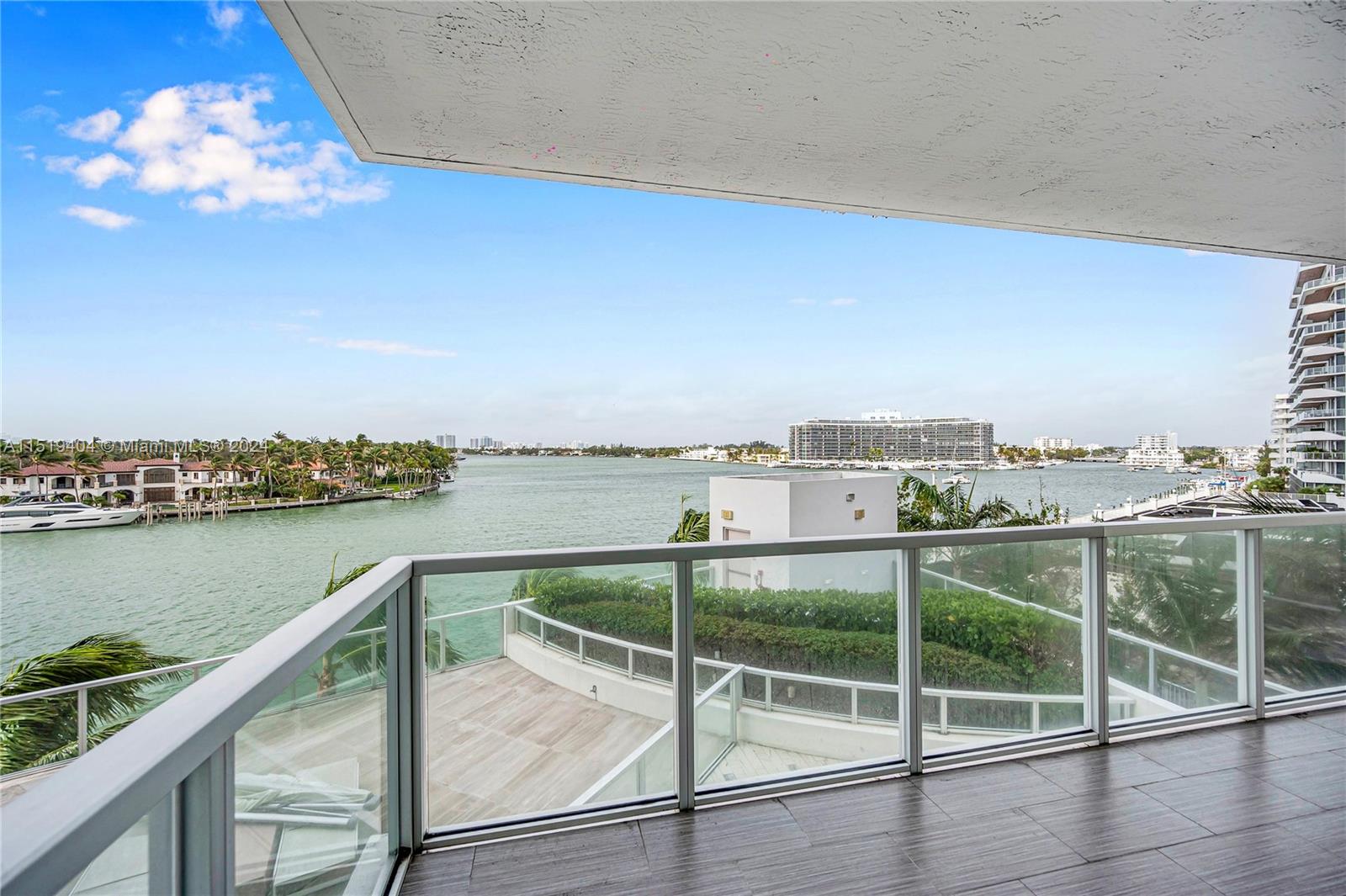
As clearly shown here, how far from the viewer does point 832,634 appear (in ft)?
8.03

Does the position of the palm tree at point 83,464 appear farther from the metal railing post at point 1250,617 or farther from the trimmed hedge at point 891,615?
the metal railing post at point 1250,617

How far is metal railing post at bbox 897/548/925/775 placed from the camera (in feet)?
8.16

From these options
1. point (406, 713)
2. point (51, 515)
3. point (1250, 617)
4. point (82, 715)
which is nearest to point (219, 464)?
point (51, 515)

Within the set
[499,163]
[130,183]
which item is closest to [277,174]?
[130,183]

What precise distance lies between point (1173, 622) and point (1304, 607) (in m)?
0.85

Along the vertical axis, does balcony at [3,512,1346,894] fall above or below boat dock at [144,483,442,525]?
above

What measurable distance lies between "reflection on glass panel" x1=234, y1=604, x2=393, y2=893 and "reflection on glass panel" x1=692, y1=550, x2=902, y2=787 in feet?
3.50

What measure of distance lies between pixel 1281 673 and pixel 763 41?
377 centimetres

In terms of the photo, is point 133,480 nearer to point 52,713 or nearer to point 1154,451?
point 52,713

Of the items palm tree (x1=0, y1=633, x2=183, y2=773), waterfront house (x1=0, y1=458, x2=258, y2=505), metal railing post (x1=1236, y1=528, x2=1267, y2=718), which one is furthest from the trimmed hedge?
waterfront house (x1=0, y1=458, x2=258, y2=505)

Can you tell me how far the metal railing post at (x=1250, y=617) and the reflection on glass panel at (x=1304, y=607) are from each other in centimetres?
4

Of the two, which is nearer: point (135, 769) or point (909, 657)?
point (135, 769)

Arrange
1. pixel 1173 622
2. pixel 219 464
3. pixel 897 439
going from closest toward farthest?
pixel 1173 622, pixel 219 464, pixel 897 439

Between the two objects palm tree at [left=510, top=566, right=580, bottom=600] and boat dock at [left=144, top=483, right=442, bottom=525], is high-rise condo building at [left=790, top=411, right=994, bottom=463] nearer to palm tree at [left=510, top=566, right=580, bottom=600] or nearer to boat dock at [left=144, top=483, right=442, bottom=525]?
boat dock at [left=144, top=483, right=442, bottom=525]
